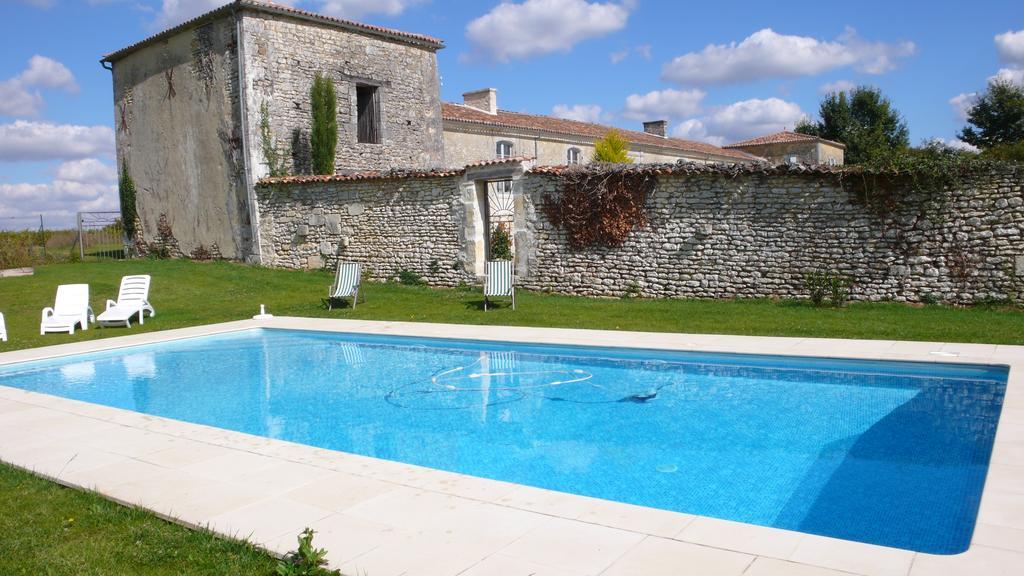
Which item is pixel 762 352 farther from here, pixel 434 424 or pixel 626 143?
pixel 626 143

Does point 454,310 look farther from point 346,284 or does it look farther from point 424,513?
point 424,513

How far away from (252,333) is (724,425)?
7.86 m

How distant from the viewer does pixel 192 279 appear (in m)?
16.7

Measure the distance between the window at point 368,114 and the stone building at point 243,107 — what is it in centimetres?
3

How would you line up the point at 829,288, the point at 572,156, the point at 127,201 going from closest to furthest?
the point at 829,288, the point at 127,201, the point at 572,156

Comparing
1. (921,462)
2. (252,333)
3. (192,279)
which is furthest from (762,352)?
(192,279)

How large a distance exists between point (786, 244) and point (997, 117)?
3320cm

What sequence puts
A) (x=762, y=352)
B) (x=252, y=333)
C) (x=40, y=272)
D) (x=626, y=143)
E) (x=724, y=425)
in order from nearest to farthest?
1. (x=724, y=425)
2. (x=762, y=352)
3. (x=252, y=333)
4. (x=40, y=272)
5. (x=626, y=143)

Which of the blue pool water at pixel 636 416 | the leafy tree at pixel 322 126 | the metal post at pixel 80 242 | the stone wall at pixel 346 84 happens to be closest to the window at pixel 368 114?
the stone wall at pixel 346 84

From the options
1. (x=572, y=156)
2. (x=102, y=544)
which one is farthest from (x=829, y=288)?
(x=572, y=156)

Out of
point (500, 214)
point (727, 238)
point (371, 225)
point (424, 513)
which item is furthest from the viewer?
point (500, 214)

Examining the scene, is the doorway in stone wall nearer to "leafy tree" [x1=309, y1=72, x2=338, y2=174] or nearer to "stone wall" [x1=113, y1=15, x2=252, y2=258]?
"leafy tree" [x1=309, y1=72, x2=338, y2=174]

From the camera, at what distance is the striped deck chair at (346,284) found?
13.5 metres

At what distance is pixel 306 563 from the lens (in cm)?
318
